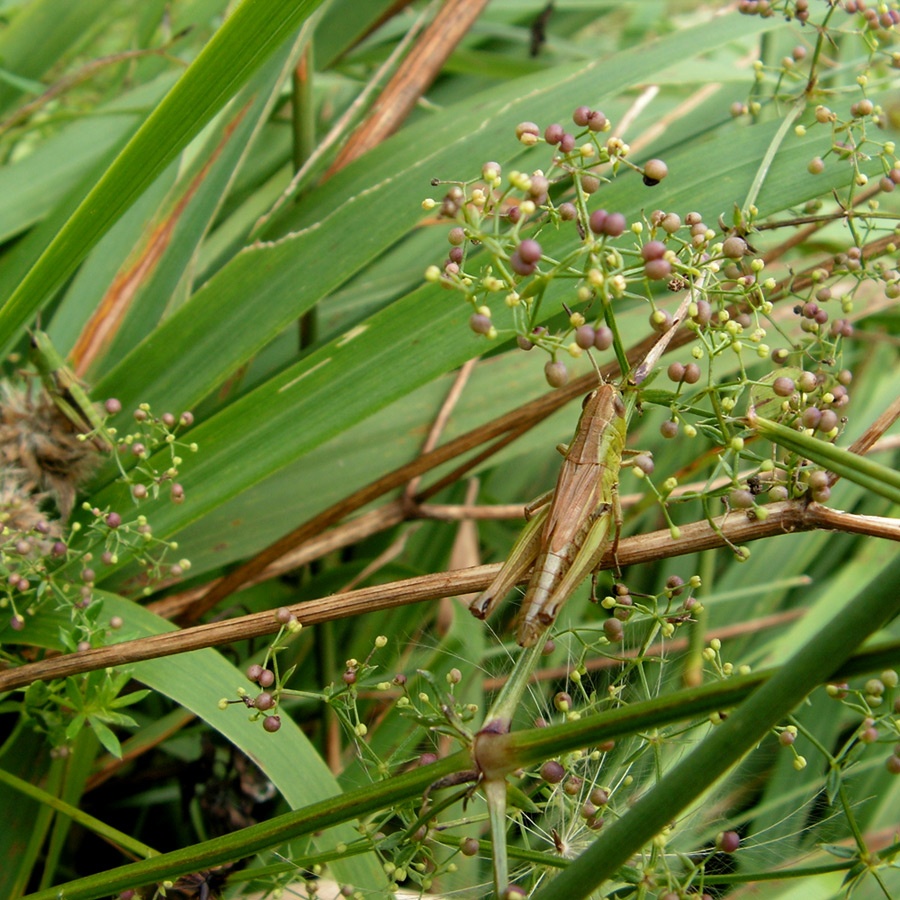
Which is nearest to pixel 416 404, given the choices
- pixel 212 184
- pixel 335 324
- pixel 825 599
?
pixel 335 324

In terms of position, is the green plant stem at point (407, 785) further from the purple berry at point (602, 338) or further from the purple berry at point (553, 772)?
the purple berry at point (602, 338)

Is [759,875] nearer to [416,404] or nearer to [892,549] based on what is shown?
[416,404]

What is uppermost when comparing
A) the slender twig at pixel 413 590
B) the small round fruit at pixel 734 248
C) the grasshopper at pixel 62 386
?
the small round fruit at pixel 734 248

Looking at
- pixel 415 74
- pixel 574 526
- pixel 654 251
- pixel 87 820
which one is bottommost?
pixel 87 820

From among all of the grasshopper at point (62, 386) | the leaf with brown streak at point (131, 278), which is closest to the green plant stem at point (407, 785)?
the grasshopper at point (62, 386)

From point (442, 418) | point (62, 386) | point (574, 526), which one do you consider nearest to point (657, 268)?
point (574, 526)

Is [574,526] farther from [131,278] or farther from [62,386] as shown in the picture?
[131,278]
